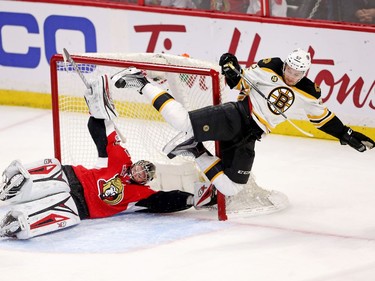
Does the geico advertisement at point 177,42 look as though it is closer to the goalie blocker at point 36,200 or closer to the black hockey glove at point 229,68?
the black hockey glove at point 229,68

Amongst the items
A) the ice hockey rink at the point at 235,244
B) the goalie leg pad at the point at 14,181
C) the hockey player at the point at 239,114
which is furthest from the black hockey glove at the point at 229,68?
the goalie leg pad at the point at 14,181

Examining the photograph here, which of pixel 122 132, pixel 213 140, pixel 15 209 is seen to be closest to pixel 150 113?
pixel 122 132

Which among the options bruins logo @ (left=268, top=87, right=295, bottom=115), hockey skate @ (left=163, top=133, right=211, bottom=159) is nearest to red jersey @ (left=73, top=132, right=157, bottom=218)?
hockey skate @ (left=163, top=133, right=211, bottom=159)

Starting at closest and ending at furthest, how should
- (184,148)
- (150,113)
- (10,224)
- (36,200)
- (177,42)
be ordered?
(10,224)
(36,200)
(184,148)
(150,113)
(177,42)

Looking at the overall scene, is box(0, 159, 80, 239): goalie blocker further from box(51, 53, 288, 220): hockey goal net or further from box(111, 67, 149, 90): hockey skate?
box(111, 67, 149, 90): hockey skate

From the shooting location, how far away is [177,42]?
27.4 feet

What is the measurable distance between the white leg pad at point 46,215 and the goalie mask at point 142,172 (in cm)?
37

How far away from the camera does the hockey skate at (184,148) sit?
21.0ft

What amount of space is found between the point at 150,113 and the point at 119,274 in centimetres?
146

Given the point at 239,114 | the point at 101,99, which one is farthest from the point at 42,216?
the point at 239,114

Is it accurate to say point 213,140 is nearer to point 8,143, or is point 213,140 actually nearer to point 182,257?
point 182,257

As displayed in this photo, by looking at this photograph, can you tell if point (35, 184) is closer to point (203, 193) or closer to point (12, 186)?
point (12, 186)

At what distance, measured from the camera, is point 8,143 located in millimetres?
8055

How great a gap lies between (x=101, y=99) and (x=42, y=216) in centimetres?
74
